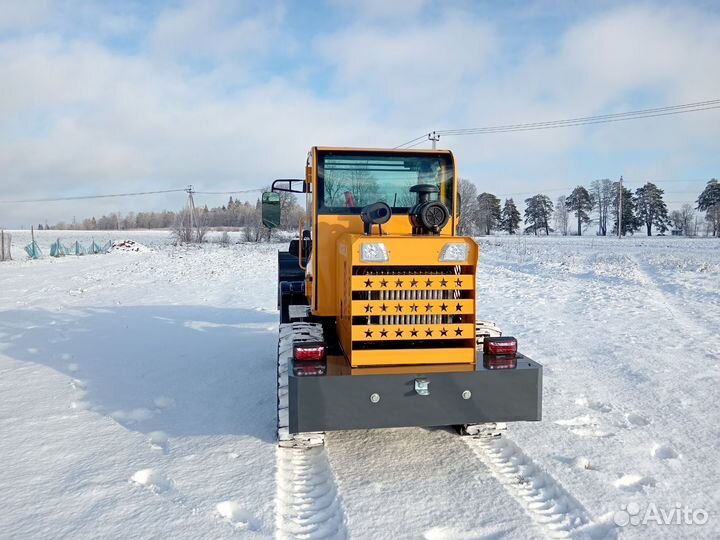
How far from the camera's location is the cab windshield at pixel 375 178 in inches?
206

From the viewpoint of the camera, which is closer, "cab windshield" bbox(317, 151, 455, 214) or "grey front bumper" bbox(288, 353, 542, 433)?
"grey front bumper" bbox(288, 353, 542, 433)

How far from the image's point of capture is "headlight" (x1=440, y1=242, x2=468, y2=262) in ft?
14.0

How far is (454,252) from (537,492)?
6.13 ft

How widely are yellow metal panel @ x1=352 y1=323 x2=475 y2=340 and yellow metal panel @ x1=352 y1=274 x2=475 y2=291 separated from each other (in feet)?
1.01

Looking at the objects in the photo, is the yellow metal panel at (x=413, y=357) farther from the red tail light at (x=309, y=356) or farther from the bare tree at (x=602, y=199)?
the bare tree at (x=602, y=199)

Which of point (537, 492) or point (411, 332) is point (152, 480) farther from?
point (537, 492)

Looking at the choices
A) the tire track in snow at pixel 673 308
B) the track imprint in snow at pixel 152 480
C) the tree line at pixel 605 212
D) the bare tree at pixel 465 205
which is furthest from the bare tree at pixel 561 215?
the track imprint in snow at pixel 152 480

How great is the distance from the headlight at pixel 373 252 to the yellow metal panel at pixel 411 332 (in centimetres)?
54

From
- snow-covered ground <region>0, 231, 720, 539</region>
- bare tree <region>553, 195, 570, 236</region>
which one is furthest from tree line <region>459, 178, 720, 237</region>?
snow-covered ground <region>0, 231, 720, 539</region>

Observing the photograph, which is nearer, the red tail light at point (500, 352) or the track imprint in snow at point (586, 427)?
the red tail light at point (500, 352)

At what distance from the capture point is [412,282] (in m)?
4.29

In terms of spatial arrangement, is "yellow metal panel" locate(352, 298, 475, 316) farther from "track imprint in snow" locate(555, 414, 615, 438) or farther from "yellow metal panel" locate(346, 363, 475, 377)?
"track imprint in snow" locate(555, 414, 615, 438)

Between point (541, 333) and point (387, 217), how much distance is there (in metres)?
5.37

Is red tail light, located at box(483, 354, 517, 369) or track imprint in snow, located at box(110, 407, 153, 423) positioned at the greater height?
red tail light, located at box(483, 354, 517, 369)
